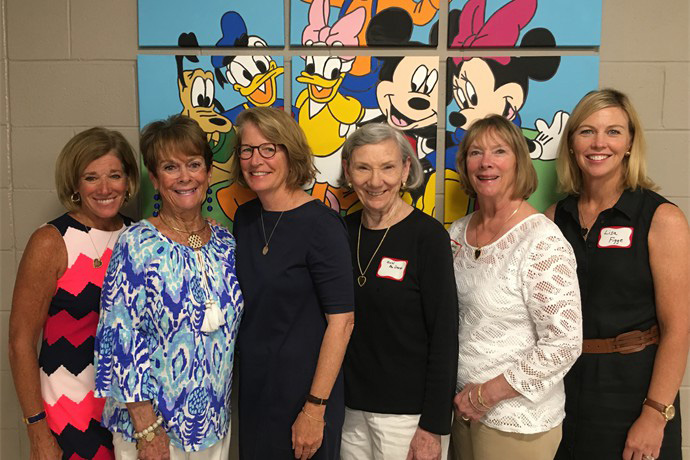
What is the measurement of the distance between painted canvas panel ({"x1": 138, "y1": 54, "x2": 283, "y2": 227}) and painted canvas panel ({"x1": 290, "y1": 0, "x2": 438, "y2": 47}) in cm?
21

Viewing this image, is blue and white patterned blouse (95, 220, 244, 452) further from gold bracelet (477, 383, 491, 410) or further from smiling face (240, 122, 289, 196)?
gold bracelet (477, 383, 491, 410)

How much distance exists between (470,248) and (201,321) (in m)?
0.97

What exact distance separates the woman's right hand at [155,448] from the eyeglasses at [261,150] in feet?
3.07

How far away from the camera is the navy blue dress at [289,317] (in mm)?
1507

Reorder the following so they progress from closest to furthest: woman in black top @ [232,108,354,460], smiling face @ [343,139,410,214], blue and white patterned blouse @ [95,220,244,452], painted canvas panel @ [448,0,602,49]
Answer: blue and white patterned blouse @ [95,220,244,452]
woman in black top @ [232,108,354,460]
smiling face @ [343,139,410,214]
painted canvas panel @ [448,0,602,49]

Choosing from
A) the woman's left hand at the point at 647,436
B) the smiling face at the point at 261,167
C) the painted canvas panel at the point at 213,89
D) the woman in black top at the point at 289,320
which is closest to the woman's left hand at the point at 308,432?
the woman in black top at the point at 289,320

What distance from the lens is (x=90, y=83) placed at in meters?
2.03

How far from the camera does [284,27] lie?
1.97 m

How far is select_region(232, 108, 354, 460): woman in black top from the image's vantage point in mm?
1495

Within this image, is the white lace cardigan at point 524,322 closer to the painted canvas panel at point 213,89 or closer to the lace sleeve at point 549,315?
the lace sleeve at point 549,315

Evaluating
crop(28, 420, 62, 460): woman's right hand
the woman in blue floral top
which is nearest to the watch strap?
the woman in blue floral top

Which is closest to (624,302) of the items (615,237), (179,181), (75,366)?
(615,237)

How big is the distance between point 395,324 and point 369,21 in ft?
4.19

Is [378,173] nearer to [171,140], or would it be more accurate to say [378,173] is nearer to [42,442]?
[171,140]
